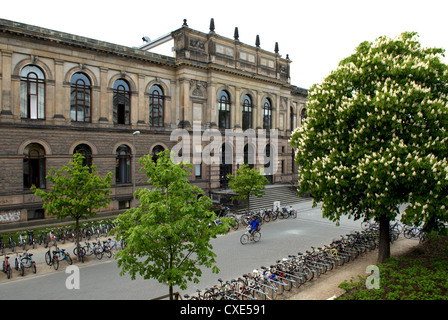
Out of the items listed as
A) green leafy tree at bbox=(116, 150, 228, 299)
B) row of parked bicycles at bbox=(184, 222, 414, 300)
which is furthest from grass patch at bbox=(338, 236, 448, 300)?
green leafy tree at bbox=(116, 150, 228, 299)

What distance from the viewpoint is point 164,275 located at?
10594mm

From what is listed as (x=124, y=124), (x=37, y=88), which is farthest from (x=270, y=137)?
(x=37, y=88)

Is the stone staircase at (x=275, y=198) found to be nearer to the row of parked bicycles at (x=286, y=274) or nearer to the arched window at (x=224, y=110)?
the arched window at (x=224, y=110)

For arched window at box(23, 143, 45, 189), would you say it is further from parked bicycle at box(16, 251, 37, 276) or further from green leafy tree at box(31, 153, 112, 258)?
parked bicycle at box(16, 251, 37, 276)

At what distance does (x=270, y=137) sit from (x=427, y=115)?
31085mm

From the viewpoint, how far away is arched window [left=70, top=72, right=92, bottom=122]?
1115 inches

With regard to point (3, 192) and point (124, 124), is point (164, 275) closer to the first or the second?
point (3, 192)

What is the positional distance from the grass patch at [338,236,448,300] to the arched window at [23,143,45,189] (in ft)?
76.3

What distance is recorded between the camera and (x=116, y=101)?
1219 inches

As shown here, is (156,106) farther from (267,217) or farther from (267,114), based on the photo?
(267,114)

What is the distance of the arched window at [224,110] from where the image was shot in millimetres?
38312

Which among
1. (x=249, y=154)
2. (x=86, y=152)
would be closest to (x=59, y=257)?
(x=86, y=152)

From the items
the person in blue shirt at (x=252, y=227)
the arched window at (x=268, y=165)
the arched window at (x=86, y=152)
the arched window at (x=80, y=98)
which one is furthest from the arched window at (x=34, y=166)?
the arched window at (x=268, y=165)

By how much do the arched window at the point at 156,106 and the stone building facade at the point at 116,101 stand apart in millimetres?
98
